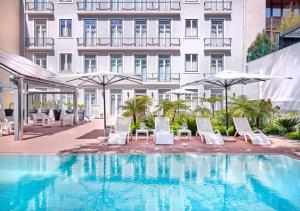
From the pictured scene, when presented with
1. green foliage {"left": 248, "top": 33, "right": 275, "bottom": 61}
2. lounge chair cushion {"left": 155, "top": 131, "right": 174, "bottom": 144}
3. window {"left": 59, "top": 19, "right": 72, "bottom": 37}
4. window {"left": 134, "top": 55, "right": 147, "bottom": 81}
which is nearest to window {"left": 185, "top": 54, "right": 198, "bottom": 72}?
window {"left": 134, "top": 55, "right": 147, "bottom": 81}

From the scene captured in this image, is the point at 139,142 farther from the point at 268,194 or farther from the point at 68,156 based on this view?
the point at 268,194

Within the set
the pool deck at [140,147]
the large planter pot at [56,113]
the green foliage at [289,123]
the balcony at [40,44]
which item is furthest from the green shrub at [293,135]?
the balcony at [40,44]

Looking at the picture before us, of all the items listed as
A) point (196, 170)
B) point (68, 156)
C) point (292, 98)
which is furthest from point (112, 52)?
point (196, 170)

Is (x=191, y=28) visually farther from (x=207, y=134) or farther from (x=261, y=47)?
(x=207, y=134)

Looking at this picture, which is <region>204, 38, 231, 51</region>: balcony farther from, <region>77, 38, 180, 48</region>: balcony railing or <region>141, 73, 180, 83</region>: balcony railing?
<region>141, 73, 180, 83</region>: balcony railing

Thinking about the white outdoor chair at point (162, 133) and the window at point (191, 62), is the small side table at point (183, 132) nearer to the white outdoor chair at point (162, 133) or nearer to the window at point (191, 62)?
the white outdoor chair at point (162, 133)

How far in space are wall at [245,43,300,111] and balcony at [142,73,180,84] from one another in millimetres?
8502

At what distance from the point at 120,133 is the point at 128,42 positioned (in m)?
19.6

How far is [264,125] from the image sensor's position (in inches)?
625

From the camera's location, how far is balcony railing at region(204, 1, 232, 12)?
30.7 meters

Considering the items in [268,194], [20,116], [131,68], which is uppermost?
[131,68]

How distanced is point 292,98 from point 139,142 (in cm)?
1105

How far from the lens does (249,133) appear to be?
1302 centimetres

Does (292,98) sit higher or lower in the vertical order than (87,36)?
lower
